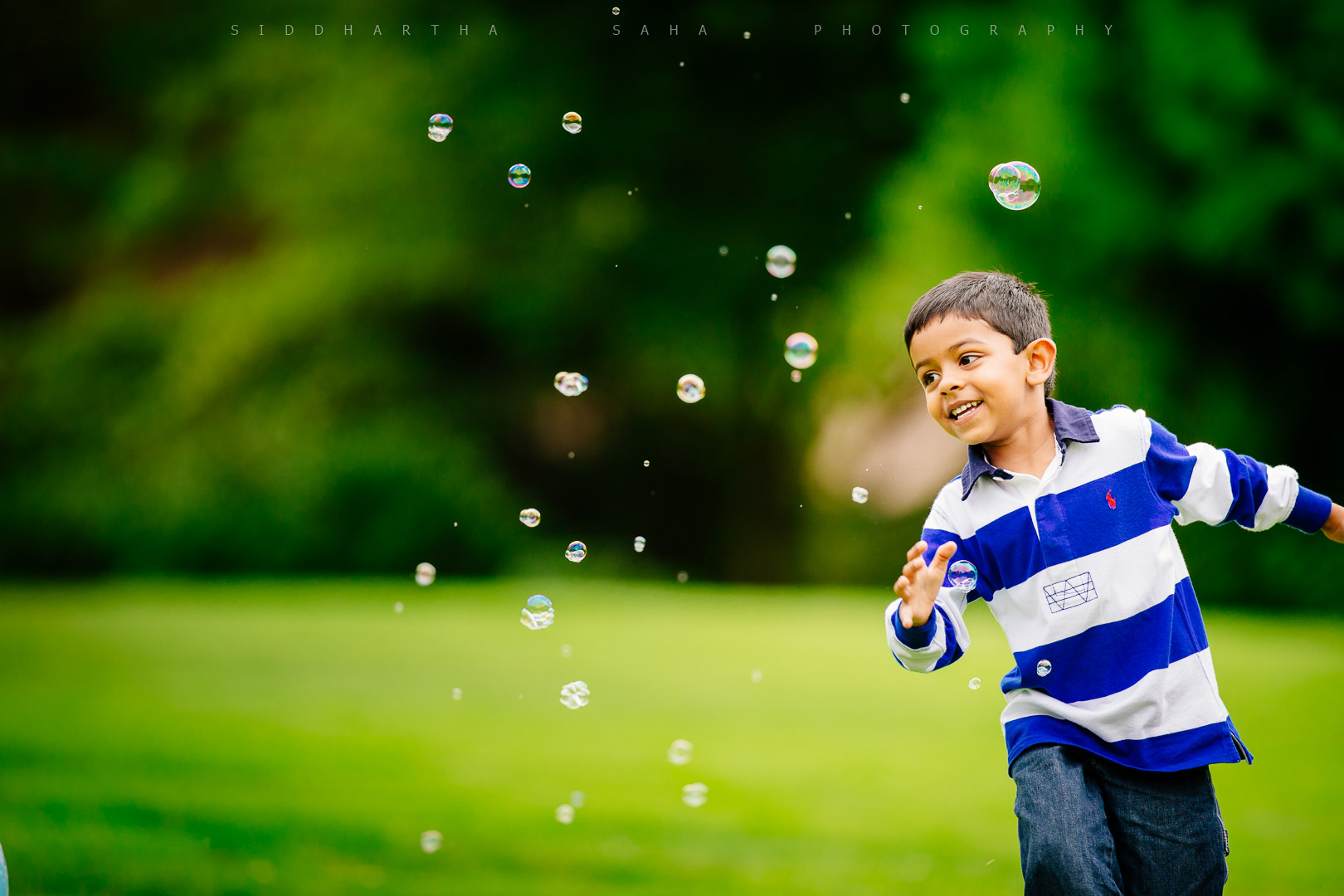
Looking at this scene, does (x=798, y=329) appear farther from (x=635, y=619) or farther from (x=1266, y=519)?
(x=1266, y=519)

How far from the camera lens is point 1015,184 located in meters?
3.44

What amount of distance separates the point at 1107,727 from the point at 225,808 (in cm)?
317

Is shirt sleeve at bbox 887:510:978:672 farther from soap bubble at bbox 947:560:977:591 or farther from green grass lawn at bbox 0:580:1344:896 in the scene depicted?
green grass lawn at bbox 0:580:1344:896

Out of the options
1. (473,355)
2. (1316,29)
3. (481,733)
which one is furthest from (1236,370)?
(481,733)

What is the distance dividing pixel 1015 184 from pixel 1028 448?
108cm

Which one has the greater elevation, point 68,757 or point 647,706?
point 647,706

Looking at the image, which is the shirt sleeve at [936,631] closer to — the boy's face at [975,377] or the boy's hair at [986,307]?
the boy's face at [975,377]

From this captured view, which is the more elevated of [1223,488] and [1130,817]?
[1223,488]

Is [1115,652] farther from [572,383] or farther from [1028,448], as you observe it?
[572,383]

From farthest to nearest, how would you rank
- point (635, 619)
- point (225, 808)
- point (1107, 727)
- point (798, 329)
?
point (798, 329) → point (635, 619) → point (225, 808) → point (1107, 727)

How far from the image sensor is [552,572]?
15.2 m

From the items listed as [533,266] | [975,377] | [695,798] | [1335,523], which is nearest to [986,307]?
[975,377]

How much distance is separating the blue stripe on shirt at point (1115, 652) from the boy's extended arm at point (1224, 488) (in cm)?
23

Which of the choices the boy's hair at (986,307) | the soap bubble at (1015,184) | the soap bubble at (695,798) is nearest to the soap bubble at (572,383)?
the soap bubble at (695,798)
